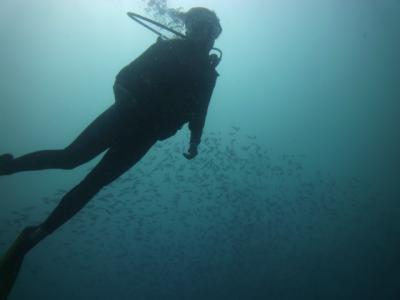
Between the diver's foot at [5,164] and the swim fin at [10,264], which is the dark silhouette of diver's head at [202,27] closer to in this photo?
the diver's foot at [5,164]

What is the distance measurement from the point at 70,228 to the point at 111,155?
3553 centimetres

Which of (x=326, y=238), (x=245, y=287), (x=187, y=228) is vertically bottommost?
(x=245, y=287)

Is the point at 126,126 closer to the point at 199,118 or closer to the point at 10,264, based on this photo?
the point at 199,118

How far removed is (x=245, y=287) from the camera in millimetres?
37719

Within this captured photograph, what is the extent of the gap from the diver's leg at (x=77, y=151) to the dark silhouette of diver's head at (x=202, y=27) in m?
1.02

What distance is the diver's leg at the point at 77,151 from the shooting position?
10.1 ft

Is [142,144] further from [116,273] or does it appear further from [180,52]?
[116,273]

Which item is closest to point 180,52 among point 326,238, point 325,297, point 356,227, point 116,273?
point 116,273

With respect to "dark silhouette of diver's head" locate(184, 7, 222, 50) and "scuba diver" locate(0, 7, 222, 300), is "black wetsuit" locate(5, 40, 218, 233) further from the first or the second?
"dark silhouette of diver's head" locate(184, 7, 222, 50)

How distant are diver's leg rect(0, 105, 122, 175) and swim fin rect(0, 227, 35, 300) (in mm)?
589

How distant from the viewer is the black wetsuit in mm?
3096

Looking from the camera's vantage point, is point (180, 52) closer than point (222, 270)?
Yes

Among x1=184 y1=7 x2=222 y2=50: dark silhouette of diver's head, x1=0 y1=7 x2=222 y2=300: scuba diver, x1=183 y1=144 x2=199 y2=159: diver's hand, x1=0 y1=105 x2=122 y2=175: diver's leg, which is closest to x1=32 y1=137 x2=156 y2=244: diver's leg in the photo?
x1=0 y1=7 x2=222 y2=300: scuba diver

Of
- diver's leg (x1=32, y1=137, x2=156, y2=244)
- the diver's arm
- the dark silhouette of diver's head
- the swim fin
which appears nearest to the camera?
the swim fin
